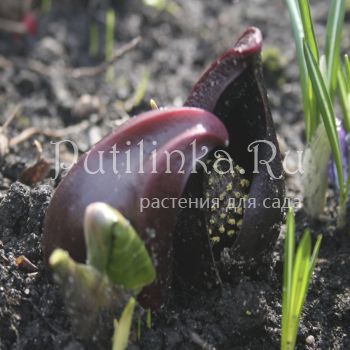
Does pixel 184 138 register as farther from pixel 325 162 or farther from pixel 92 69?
pixel 92 69

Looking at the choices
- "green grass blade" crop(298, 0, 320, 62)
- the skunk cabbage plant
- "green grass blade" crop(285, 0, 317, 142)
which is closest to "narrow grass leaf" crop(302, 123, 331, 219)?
"green grass blade" crop(285, 0, 317, 142)

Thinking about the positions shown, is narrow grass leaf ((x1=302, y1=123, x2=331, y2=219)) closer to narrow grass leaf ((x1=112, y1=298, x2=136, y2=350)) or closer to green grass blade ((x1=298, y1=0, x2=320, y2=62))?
green grass blade ((x1=298, y1=0, x2=320, y2=62))

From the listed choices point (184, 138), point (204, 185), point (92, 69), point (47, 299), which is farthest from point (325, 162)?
point (92, 69)

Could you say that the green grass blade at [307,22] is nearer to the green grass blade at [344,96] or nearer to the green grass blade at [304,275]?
the green grass blade at [344,96]

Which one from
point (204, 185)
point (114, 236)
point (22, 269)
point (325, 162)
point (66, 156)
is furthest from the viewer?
point (66, 156)

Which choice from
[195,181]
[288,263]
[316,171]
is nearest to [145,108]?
[316,171]

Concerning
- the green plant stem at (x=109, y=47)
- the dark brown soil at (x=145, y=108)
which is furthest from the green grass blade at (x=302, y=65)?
the green plant stem at (x=109, y=47)

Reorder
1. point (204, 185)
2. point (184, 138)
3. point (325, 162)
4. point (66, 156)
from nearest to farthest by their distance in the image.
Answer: point (184, 138)
point (204, 185)
point (325, 162)
point (66, 156)
